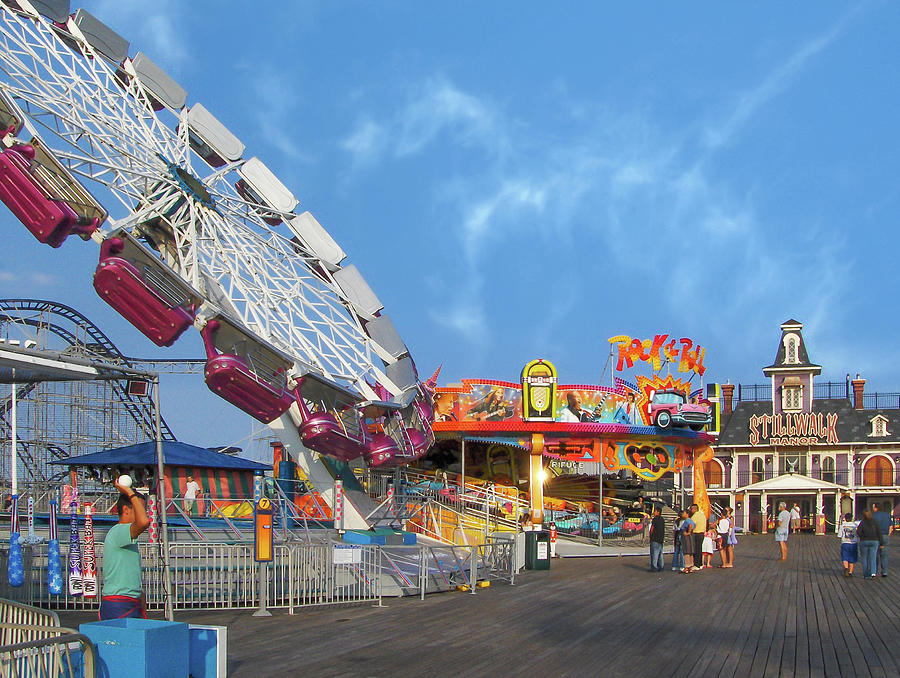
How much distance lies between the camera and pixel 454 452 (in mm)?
40969

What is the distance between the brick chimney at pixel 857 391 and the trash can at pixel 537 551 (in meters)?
47.3

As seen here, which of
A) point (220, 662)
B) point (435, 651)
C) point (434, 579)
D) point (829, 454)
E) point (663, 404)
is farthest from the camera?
point (829, 454)

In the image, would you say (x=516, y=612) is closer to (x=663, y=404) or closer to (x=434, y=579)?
(x=434, y=579)

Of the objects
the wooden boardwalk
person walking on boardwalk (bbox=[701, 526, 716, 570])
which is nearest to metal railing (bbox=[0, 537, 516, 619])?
the wooden boardwalk

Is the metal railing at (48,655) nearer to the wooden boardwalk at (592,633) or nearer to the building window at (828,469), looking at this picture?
the wooden boardwalk at (592,633)

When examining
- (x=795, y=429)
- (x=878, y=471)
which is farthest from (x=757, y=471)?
(x=878, y=471)

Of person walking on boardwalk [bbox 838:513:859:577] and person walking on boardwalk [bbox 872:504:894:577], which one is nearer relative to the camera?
person walking on boardwalk [bbox 872:504:894:577]

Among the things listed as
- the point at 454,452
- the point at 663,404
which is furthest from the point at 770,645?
the point at 454,452

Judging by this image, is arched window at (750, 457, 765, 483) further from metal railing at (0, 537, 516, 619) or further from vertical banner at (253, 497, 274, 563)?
vertical banner at (253, 497, 274, 563)

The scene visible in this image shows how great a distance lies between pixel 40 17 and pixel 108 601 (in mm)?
18451

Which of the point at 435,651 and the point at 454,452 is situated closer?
the point at 435,651

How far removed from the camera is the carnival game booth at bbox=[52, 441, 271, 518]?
2517 cm

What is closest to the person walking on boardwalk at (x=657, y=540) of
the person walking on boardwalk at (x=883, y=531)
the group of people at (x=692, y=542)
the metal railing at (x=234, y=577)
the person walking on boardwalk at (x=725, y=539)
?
the group of people at (x=692, y=542)

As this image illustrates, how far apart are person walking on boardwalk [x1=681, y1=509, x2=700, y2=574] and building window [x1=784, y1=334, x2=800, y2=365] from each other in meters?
43.9
